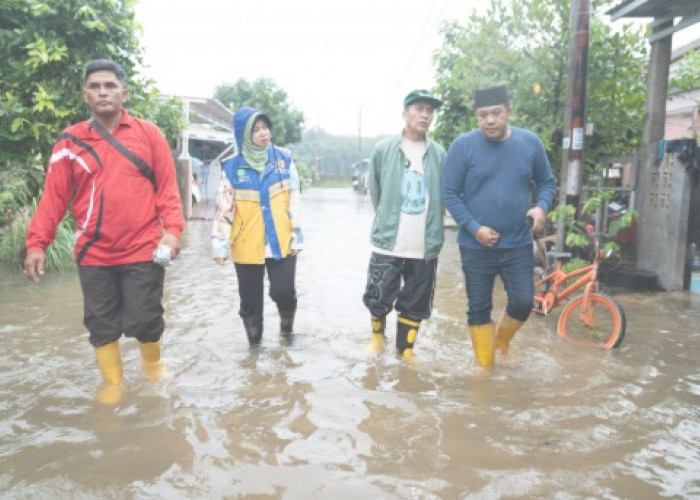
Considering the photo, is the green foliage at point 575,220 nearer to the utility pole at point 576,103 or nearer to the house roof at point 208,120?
the utility pole at point 576,103

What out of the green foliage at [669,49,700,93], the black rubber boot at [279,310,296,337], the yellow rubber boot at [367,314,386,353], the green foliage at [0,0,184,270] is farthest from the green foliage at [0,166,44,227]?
the green foliage at [669,49,700,93]

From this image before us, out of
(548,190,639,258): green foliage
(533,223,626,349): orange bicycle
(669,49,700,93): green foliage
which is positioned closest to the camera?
(533,223,626,349): orange bicycle

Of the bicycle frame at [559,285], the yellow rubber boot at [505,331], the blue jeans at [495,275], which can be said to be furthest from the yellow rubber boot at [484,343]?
the bicycle frame at [559,285]

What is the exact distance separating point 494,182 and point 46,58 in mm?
6373

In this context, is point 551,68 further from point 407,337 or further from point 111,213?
point 111,213

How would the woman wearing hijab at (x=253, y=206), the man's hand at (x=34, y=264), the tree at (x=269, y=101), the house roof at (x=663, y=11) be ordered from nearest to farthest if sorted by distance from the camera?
1. the man's hand at (x=34, y=264)
2. the woman wearing hijab at (x=253, y=206)
3. the house roof at (x=663, y=11)
4. the tree at (x=269, y=101)

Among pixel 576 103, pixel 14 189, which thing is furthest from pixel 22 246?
pixel 576 103

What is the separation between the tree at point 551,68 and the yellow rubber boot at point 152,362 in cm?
610

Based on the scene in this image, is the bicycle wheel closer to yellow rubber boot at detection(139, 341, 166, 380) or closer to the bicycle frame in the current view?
the bicycle frame

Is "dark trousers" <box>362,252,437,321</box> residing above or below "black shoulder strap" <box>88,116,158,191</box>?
below

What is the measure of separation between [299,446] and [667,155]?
615 cm

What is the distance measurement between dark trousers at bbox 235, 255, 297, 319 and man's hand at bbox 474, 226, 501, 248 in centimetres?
137

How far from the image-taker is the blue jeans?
4020 millimetres

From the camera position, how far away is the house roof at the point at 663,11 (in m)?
7.31
